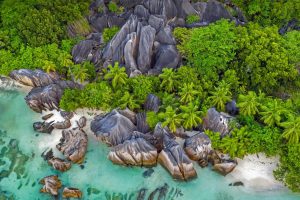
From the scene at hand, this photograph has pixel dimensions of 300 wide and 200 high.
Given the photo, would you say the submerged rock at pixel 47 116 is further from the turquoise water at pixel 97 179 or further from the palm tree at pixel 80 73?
the palm tree at pixel 80 73

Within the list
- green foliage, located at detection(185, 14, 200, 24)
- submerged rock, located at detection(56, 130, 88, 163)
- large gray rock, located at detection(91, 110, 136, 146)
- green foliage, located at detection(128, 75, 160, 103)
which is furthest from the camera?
green foliage, located at detection(185, 14, 200, 24)

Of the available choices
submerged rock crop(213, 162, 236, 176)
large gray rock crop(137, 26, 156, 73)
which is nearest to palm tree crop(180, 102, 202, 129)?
submerged rock crop(213, 162, 236, 176)

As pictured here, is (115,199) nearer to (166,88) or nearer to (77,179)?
(77,179)

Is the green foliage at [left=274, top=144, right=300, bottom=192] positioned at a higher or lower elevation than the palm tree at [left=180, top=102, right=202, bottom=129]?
lower

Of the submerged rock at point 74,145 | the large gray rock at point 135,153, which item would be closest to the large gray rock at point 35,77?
the submerged rock at point 74,145

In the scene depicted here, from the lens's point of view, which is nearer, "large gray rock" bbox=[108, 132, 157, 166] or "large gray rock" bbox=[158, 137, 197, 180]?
"large gray rock" bbox=[158, 137, 197, 180]

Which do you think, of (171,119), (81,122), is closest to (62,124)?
(81,122)

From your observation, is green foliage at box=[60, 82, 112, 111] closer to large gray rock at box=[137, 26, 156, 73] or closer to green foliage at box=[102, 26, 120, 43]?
large gray rock at box=[137, 26, 156, 73]
